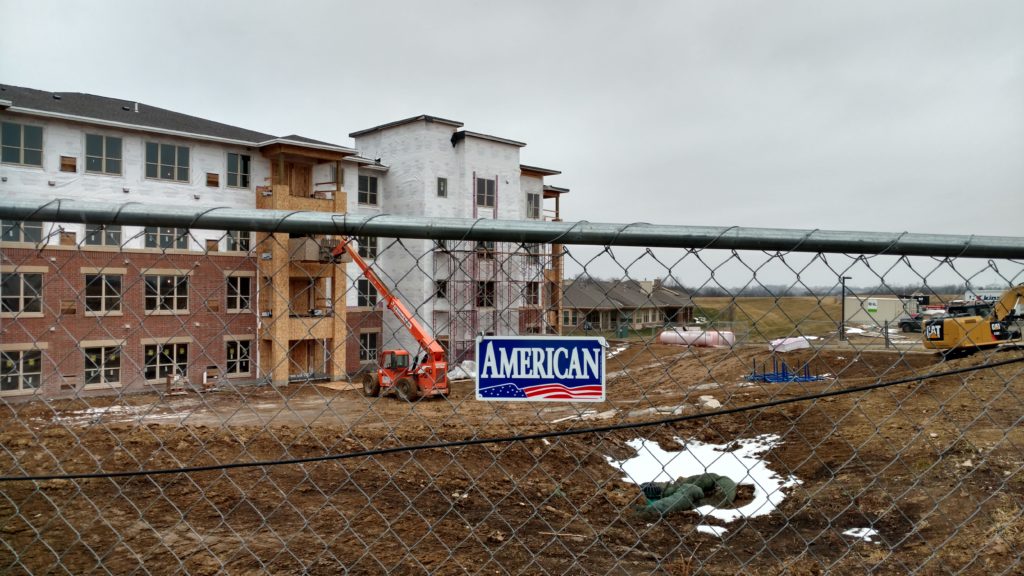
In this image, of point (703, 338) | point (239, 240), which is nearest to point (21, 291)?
point (239, 240)

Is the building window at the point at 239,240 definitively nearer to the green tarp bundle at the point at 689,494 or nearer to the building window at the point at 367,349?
the building window at the point at 367,349

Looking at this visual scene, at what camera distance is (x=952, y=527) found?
643 centimetres

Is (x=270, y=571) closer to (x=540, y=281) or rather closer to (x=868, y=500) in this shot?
(x=540, y=281)

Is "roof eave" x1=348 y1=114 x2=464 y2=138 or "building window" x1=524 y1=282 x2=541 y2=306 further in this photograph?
"roof eave" x1=348 y1=114 x2=464 y2=138

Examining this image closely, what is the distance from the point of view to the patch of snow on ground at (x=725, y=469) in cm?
806

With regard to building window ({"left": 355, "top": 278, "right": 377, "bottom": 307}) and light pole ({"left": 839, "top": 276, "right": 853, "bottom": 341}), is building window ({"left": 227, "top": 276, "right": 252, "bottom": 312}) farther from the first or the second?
light pole ({"left": 839, "top": 276, "right": 853, "bottom": 341})

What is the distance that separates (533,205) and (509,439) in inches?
1329

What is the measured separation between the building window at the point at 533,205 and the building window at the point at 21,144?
2106cm

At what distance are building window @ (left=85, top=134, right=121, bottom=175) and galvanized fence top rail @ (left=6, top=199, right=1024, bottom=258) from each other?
928 inches

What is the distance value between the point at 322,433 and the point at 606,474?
505 cm

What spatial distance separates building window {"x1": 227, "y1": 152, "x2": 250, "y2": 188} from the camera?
25422 mm

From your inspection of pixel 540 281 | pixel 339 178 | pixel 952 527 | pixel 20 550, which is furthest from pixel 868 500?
pixel 339 178

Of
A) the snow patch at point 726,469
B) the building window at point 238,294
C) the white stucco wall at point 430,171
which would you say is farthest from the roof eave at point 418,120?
the snow patch at point 726,469

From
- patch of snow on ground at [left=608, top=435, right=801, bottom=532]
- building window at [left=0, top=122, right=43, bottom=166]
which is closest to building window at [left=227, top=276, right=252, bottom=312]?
patch of snow on ground at [left=608, top=435, right=801, bottom=532]
